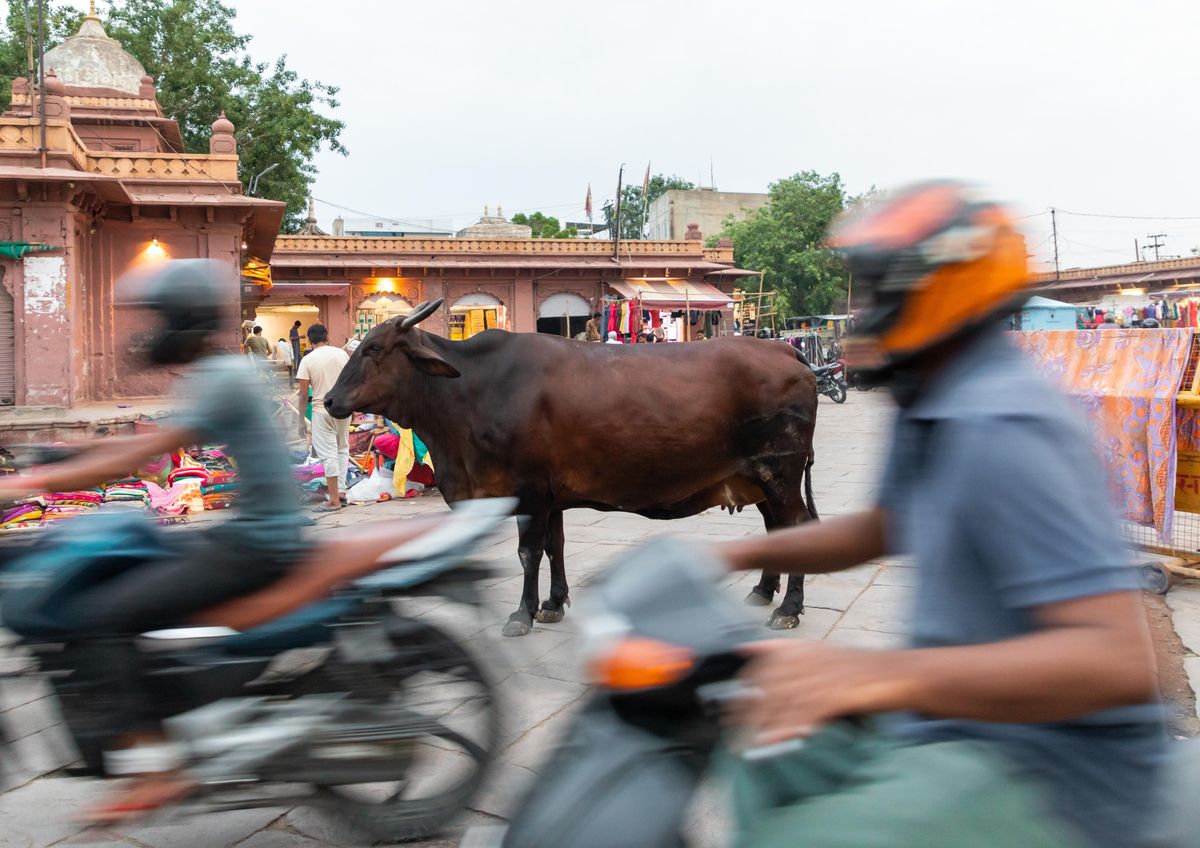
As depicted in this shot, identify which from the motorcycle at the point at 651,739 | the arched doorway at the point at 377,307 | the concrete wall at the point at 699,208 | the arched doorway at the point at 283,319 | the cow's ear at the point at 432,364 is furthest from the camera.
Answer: the concrete wall at the point at 699,208

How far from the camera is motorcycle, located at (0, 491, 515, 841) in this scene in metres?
2.52

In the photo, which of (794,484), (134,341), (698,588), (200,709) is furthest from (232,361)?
(794,484)

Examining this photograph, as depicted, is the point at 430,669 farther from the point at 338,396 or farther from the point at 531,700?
the point at 338,396

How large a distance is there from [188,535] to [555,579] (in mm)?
2723

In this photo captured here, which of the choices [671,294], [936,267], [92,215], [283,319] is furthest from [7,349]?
[671,294]

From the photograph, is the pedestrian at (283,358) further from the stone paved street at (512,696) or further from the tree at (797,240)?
the tree at (797,240)

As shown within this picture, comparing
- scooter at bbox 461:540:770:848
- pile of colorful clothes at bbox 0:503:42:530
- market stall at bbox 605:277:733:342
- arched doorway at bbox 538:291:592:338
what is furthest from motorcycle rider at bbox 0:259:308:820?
arched doorway at bbox 538:291:592:338

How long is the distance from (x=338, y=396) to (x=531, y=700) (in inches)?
96.0

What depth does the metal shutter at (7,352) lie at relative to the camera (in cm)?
1339

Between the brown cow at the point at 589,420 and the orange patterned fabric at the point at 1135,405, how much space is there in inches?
62.2

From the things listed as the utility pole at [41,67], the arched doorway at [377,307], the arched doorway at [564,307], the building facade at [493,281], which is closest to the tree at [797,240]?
the building facade at [493,281]

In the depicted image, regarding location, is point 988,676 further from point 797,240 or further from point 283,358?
point 797,240

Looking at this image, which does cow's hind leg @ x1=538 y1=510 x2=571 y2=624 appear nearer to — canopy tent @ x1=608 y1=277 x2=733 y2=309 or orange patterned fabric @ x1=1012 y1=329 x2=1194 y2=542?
orange patterned fabric @ x1=1012 y1=329 x2=1194 y2=542

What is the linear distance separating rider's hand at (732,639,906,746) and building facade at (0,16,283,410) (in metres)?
9.71
